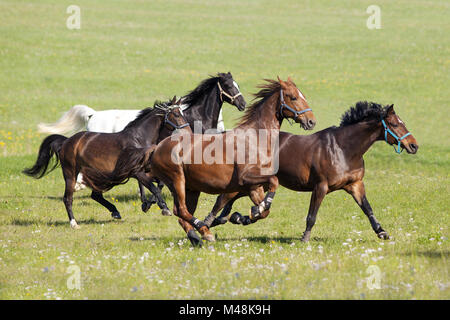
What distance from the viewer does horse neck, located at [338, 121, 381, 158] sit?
1038 centimetres

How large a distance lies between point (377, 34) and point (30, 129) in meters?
30.9

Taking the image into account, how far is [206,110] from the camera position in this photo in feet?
45.9

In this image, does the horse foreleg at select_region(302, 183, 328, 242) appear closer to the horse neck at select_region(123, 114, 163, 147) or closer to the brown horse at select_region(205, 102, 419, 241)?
the brown horse at select_region(205, 102, 419, 241)

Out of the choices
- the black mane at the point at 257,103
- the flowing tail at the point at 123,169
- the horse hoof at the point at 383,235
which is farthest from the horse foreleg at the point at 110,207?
the horse hoof at the point at 383,235

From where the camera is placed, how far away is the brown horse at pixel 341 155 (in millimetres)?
10250

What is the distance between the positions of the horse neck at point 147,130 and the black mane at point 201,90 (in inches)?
36.8

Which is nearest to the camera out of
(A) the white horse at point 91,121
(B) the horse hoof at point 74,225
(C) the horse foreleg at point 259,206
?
(C) the horse foreleg at point 259,206

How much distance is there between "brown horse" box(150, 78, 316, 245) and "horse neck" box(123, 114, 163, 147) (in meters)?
2.59

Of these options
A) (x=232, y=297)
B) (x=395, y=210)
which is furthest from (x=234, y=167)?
(x=395, y=210)

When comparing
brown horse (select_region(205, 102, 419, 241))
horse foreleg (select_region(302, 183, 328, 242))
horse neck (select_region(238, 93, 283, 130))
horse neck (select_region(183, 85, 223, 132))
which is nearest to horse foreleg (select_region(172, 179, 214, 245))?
brown horse (select_region(205, 102, 419, 241))

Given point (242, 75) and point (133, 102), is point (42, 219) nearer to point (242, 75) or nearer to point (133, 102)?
point (133, 102)

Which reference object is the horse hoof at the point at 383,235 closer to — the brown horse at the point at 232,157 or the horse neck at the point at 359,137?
the horse neck at the point at 359,137

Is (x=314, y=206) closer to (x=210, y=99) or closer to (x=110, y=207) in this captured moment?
(x=210, y=99)
